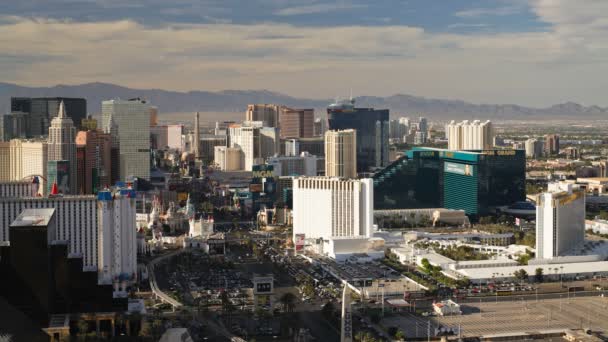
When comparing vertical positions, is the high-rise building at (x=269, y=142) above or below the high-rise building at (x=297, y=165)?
above

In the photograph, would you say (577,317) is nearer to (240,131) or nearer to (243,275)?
(243,275)

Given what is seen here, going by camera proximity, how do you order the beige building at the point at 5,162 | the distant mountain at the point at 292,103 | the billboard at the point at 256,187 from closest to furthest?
1. the billboard at the point at 256,187
2. the beige building at the point at 5,162
3. the distant mountain at the point at 292,103

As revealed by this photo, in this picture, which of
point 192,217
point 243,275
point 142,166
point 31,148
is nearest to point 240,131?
point 142,166

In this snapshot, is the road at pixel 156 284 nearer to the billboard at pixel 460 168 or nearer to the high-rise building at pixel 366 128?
the billboard at pixel 460 168

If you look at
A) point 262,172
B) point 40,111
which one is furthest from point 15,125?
point 262,172

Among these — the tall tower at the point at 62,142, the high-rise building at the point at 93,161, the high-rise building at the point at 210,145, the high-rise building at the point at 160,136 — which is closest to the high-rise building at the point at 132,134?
the high-rise building at the point at 93,161

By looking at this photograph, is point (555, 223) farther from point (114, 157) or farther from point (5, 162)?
point (5, 162)
